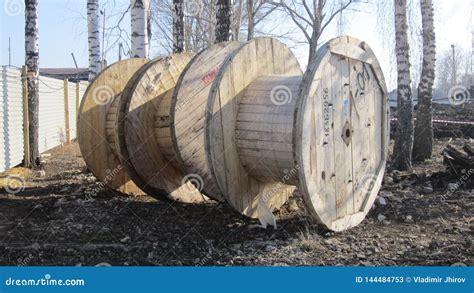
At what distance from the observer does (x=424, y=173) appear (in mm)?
7957

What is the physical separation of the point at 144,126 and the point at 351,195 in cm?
273

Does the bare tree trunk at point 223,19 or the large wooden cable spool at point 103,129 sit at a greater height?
the bare tree trunk at point 223,19

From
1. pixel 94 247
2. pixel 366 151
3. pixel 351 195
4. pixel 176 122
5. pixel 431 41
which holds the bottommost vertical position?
pixel 94 247

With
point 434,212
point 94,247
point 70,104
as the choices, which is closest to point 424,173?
point 434,212

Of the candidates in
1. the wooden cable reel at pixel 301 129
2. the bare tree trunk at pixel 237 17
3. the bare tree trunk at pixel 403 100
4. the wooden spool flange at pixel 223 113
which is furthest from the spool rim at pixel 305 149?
the bare tree trunk at pixel 237 17

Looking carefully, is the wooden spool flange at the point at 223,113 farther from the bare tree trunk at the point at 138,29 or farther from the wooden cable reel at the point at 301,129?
the bare tree trunk at the point at 138,29

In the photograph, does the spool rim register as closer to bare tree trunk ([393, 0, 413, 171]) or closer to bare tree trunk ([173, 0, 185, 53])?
bare tree trunk ([393, 0, 413, 171])

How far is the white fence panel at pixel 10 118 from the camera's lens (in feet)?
29.9

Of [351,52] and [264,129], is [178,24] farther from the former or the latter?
[264,129]

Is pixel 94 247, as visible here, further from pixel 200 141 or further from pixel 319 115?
pixel 319 115

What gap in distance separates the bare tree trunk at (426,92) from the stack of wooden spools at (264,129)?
440 centimetres

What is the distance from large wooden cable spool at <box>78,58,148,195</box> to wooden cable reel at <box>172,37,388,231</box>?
2438 millimetres

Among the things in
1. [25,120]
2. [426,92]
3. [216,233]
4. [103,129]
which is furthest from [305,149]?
[25,120]

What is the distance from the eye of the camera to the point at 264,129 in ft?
15.9
